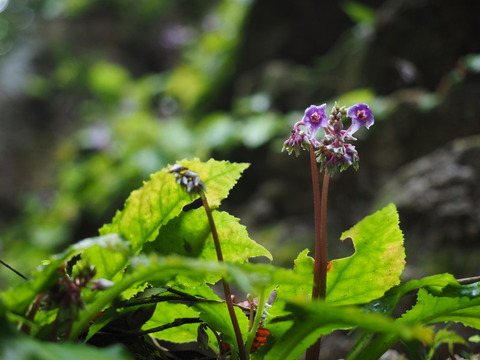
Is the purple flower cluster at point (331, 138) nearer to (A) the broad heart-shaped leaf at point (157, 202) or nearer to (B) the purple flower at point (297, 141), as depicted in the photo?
(B) the purple flower at point (297, 141)

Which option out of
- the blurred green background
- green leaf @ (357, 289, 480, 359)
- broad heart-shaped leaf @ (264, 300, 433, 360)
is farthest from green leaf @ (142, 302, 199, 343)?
the blurred green background

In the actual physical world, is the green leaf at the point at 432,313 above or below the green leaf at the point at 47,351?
above

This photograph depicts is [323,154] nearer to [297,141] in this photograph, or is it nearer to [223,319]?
[297,141]

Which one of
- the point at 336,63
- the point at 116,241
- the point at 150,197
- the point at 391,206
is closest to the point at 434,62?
the point at 336,63

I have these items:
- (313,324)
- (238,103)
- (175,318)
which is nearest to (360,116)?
(313,324)

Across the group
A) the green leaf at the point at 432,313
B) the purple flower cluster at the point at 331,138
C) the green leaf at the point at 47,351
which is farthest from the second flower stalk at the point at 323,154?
the green leaf at the point at 47,351
